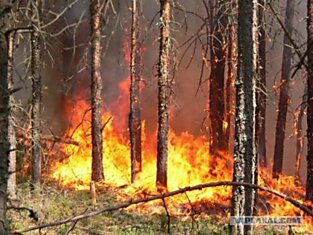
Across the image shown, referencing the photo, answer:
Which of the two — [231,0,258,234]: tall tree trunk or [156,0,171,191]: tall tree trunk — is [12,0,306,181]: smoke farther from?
[231,0,258,234]: tall tree trunk

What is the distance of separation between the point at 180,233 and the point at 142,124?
538 inches

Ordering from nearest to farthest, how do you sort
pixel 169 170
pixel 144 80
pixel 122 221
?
pixel 122 221 → pixel 169 170 → pixel 144 80

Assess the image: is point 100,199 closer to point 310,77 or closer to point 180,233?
point 180,233

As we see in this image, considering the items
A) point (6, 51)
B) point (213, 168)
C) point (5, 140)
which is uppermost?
point (6, 51)

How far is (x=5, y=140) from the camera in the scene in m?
2.75

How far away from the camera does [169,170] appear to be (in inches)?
738

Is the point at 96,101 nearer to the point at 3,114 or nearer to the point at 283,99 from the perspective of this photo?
the point at 283,99

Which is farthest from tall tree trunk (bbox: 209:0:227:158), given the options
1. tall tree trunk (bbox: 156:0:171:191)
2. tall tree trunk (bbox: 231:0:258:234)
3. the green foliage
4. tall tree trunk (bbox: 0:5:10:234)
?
tall tree trunk (bbox: 0:5:10:234)

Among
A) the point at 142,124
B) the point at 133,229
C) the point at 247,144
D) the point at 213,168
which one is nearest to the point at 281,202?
the point at 213,168

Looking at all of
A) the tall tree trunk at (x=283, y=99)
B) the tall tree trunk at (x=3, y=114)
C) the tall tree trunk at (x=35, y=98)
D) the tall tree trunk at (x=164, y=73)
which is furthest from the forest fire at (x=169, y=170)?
the tall tree trunk at (x=3, y=114)

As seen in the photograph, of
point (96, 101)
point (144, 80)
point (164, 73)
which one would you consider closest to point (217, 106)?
point (164, 73)

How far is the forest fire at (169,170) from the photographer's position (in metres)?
15.3

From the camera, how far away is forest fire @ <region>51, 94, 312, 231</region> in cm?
1528

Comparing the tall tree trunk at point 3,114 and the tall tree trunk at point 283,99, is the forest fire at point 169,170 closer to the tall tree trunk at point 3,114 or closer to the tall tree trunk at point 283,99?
the tall tree trunk at point 283,99
